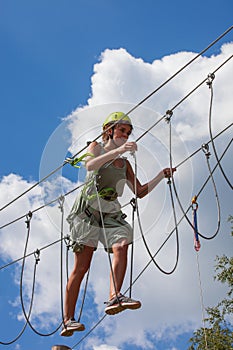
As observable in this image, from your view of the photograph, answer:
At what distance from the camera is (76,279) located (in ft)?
12.4

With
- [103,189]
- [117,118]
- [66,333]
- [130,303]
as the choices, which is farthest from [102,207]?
[66,333]

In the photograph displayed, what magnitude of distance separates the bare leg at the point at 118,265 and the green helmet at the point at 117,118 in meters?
0.78

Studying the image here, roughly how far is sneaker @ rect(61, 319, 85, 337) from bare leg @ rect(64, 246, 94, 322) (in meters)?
0.05

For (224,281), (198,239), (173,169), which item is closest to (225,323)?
(224,281)

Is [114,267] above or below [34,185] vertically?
below

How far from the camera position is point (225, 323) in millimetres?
13719

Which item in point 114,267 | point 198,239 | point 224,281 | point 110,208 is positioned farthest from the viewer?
point 224,281

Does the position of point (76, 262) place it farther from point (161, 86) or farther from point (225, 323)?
point (225, 323)

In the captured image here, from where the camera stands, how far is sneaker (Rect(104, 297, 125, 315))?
3361mm

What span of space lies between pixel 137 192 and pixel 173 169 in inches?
11.2

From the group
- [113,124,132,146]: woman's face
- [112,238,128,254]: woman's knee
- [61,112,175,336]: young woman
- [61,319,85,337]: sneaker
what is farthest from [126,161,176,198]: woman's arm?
[61,319,85,337]: sneaker

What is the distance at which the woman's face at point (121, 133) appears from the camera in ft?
12.5

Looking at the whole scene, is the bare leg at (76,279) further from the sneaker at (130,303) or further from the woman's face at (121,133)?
the woman's face at (121,133)

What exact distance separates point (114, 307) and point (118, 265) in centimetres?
27
